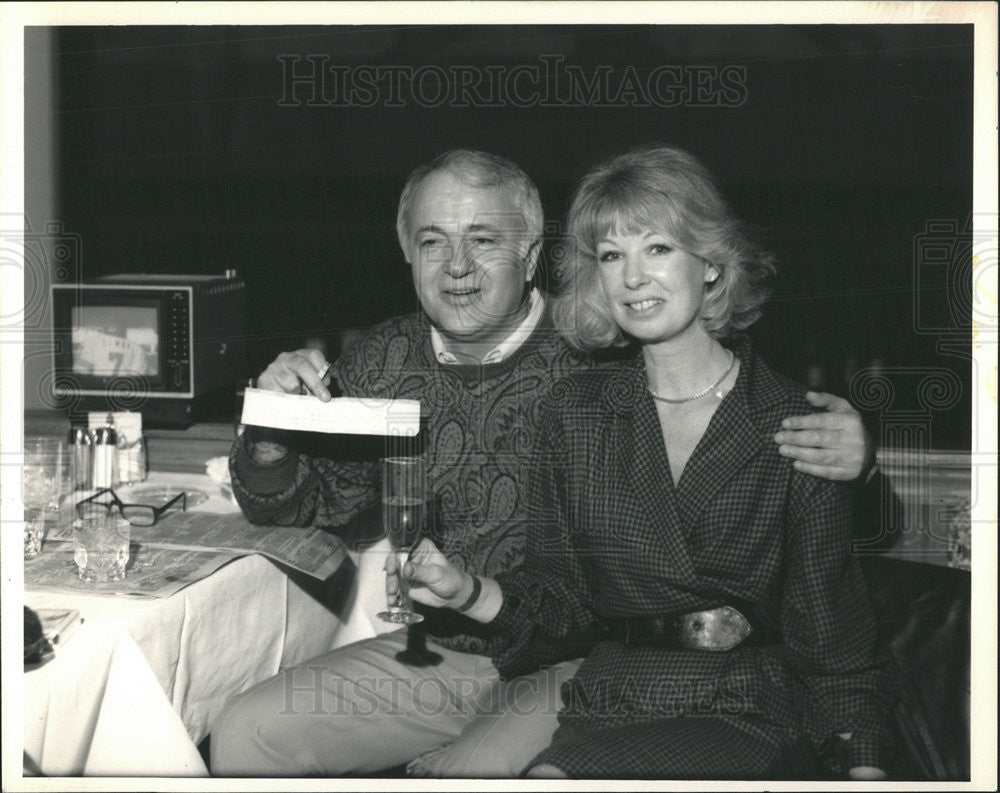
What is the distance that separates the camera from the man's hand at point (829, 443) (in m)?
1.70

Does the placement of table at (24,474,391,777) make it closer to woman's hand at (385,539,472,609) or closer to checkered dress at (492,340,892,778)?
woman's hand at (385,539,472,609)

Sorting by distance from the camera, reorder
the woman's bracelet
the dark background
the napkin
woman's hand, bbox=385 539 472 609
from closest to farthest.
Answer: woman's hand, bbox=385 539 472 609
the woman's bracelet
the dark background
the napkin

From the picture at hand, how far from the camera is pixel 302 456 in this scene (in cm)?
215

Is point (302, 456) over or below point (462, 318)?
below

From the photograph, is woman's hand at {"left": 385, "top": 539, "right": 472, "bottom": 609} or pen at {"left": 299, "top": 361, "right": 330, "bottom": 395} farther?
pen at {"left": 299, "top": 361, "right": 330, "bottom": 395}

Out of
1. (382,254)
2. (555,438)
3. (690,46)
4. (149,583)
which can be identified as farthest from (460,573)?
(382,254)

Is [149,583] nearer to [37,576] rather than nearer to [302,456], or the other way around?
[37,576]

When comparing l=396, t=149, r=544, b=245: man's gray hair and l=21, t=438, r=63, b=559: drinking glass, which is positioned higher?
l=396, t=149, r=544, b=245: man's gray hair

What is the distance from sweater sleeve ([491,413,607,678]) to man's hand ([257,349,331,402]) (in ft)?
1.57

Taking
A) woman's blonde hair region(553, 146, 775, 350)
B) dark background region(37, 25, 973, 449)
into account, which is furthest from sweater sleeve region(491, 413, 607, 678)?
dark background region(37, 25, 973, 449)

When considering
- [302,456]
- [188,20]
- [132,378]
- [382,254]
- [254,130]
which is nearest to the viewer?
[188,20]

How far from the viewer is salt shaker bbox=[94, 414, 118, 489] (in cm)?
254

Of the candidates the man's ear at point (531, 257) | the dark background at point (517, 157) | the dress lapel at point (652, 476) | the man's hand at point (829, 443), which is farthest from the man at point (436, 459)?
the man's hand at point (829, 443)

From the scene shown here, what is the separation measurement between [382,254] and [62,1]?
189cm
